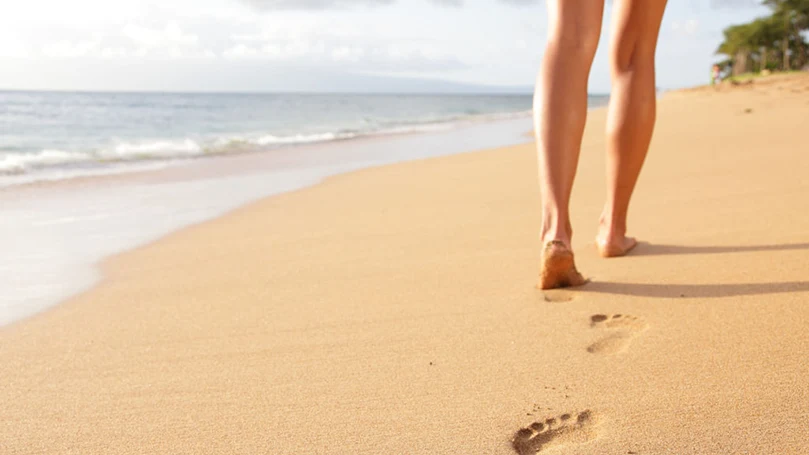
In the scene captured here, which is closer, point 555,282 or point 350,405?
point 350,405

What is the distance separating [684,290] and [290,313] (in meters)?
1.00

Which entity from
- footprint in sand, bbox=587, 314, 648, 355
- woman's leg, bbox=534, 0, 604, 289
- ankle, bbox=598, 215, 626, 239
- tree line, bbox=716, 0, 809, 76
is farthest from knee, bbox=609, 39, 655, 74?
tree line, bbox=716, 0, 809, 76

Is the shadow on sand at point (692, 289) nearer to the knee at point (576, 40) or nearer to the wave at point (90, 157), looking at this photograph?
the knee at point (576, 40)

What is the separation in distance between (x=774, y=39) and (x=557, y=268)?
149ft

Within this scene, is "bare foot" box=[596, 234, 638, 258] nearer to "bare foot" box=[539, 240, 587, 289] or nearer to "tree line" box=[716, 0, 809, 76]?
"bare foot" box=[539, 240, 587, 289]

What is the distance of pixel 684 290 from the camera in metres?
1.77

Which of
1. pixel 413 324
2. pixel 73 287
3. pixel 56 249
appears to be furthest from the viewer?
pixel 56 249

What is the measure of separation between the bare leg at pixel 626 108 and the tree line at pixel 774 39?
130 ft

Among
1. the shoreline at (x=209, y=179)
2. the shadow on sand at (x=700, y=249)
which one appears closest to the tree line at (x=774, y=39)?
the shoreline at (x=209, y=179)

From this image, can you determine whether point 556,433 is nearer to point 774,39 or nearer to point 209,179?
point 209,179

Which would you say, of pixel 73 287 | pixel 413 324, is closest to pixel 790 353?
pixel 413 324

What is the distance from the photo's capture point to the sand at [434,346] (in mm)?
1153

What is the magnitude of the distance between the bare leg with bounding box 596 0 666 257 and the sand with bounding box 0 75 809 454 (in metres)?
0.17

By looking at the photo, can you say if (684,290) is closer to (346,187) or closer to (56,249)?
(56,249)
